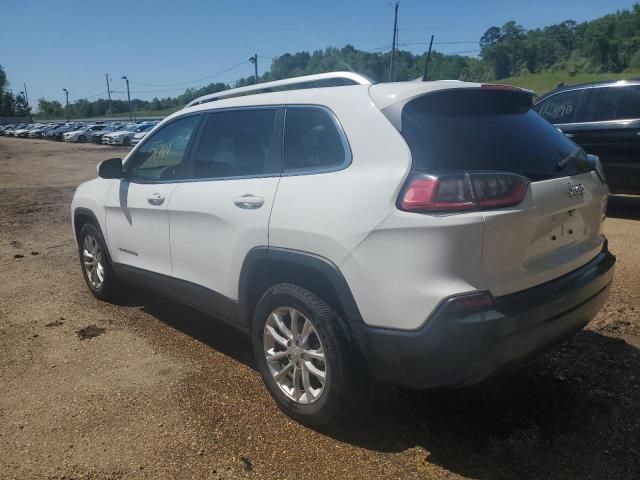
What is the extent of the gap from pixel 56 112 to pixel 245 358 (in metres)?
166

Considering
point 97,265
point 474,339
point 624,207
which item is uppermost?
point 474,339

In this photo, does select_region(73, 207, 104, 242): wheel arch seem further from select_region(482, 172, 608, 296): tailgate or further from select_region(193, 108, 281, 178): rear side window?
select_region(482, 172, 608, 296): tailgate

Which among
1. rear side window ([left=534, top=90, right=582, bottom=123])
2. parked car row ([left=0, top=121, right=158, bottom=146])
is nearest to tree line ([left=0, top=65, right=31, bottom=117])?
parked car row ([left=0, top=121, right=158, bottom=146])

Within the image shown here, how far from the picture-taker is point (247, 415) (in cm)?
312

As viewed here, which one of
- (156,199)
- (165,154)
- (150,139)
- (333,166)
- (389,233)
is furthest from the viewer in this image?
(150,139)

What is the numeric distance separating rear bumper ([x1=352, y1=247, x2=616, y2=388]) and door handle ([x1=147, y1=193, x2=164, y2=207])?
1.97 m

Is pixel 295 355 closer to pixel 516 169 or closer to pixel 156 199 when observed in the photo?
pixel 516 169

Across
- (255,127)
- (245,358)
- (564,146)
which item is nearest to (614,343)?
(564,146)

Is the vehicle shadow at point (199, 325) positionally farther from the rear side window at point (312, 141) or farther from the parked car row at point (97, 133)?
the parked car row at point (97, 133)

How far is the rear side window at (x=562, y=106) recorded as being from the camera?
803 centimetres

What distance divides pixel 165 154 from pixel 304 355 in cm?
211

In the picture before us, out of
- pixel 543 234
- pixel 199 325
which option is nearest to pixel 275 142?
pixel 543 234

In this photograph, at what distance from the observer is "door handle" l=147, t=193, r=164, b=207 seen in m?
3.91

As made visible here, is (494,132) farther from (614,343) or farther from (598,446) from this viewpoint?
(614,343)
